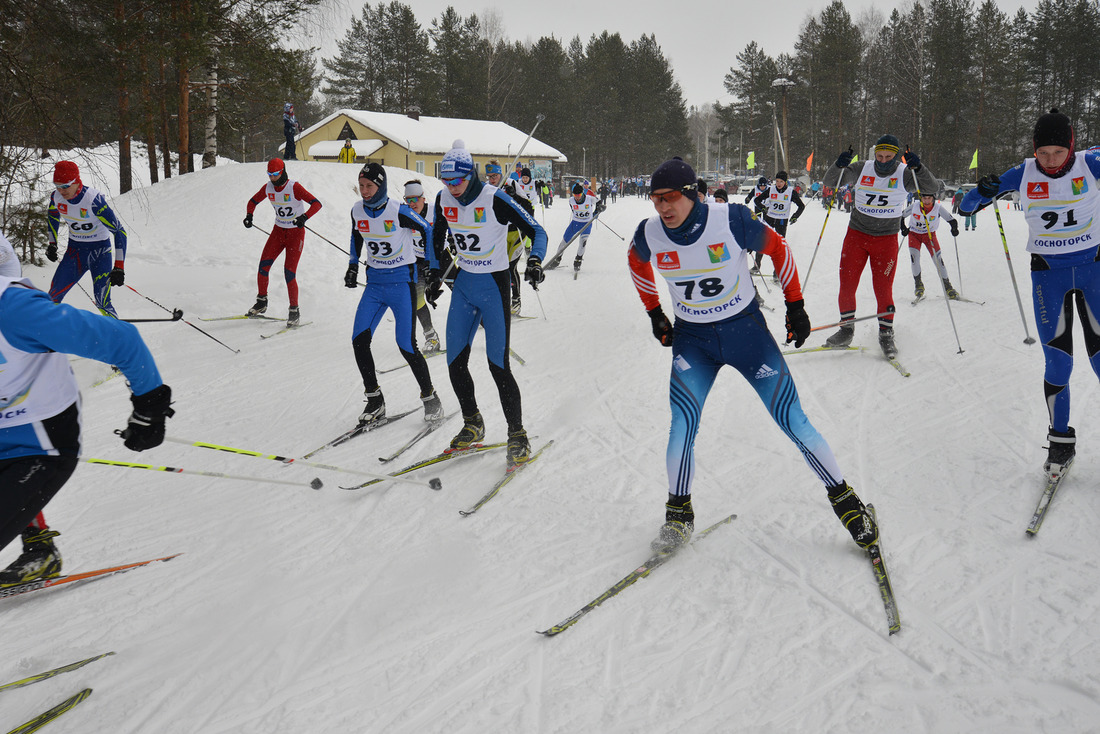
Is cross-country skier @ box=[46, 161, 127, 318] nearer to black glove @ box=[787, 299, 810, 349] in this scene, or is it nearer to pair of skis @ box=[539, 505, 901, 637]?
pair of skis @ box=[539, 505, 901, 637]

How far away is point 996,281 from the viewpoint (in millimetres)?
9828

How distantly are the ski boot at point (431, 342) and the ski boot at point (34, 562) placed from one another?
4.86 metres

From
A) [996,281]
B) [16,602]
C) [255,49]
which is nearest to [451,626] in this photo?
[16,602]

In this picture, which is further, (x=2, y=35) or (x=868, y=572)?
(x=2, y=35)

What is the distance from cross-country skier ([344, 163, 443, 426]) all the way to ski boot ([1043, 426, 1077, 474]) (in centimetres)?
429

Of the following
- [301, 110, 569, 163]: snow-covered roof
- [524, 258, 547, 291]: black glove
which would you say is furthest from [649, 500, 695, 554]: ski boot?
[301, 110, 569, 163]: snow-covered roof

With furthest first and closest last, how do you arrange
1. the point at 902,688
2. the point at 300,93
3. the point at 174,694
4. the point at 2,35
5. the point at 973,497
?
the point at 300,93
the point at 2,35
the point at 973,497
the point at 174,694
the point at 902,688

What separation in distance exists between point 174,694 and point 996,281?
36.9ft

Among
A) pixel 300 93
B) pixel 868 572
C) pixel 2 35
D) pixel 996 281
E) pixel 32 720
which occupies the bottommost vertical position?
pixel 32 720

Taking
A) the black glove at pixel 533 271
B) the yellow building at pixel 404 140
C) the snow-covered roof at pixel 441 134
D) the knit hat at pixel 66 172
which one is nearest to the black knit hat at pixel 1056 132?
the black glove at pixel 533 271

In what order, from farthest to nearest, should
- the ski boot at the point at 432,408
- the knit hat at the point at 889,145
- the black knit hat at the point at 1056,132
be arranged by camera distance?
the knit hat at the point at 889,145 < the ski boot at the point at 432,408 < the black knit hat at the point at 1056,132

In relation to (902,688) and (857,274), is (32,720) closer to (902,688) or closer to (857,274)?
(902,688)

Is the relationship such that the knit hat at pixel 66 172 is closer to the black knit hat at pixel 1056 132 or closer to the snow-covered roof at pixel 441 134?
the black knit hat at pixel 1056 132

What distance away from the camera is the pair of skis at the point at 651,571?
2818 millimetres
